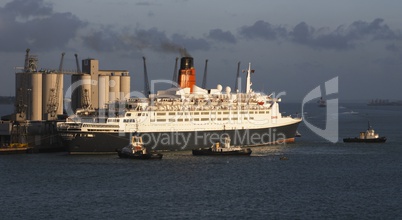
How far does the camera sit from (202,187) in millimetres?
46719

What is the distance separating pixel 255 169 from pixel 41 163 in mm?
15725

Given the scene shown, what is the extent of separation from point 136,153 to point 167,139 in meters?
6.17

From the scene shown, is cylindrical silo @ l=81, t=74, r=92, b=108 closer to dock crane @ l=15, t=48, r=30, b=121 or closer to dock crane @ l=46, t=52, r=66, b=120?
dock crane @ l=46, t=52, r=66, b=120

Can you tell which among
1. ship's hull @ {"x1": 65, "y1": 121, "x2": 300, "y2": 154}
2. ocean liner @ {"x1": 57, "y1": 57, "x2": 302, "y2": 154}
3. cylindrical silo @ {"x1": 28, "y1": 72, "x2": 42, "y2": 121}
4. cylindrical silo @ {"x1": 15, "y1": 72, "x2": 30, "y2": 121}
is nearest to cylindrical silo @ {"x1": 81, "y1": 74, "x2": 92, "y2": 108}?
cylindrical silo @ {"x1": 28, "y1": 72, "x2": 42, "y2": 121}

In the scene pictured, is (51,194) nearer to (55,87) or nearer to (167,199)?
(167,199)

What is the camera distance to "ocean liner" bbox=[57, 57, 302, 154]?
63156 millimetres

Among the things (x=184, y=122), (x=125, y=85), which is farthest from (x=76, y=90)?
(x=184, y=122)

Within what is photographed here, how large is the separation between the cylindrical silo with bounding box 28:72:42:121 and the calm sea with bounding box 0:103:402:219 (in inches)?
301

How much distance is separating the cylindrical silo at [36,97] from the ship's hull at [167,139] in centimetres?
933

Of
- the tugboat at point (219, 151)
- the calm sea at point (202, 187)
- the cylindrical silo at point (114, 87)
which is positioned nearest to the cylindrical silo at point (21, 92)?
the calm sea at point (202, 187)

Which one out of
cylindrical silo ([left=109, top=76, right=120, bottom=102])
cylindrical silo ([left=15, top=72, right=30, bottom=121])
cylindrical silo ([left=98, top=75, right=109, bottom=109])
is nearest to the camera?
cylindrical silo ([left=15, top=72, right=30, bottom=121])

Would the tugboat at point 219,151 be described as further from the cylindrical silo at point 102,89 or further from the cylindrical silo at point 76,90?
the cylindrical silo at point 102,89

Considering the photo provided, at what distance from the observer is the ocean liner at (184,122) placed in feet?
207

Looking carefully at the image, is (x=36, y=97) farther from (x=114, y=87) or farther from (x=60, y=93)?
(x=114, y=87)
